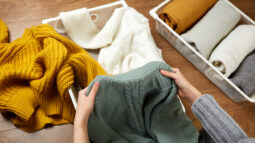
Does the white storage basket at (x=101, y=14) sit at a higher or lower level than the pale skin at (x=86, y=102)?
higher

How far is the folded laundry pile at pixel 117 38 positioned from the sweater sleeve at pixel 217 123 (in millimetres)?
332

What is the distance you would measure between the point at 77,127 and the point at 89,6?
76cm

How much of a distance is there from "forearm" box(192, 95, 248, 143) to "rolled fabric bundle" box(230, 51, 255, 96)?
0.38 metres

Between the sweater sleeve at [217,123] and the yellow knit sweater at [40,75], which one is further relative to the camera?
the yellow knit sweater at [40,75]

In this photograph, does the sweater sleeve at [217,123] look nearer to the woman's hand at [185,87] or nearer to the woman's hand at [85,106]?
the woman's hand at [185,87]

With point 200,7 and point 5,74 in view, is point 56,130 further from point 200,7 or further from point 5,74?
point 200,7

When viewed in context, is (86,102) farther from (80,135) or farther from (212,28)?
(212,28)

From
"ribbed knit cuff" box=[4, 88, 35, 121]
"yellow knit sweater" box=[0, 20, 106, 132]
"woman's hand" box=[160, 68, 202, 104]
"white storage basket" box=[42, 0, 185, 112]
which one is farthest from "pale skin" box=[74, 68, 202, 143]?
"white storage basket" box=[42, 0, 185, 112]

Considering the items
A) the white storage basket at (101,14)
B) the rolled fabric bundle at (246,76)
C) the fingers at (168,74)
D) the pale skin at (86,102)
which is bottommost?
the rolled fabric bundle at (246,76)

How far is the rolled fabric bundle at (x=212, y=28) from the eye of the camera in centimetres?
93

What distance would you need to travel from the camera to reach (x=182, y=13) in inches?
36.9

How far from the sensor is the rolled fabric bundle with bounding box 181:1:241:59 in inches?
36.5

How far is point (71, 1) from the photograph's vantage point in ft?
3.63

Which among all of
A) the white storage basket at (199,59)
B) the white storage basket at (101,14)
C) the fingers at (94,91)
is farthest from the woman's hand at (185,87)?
the white storage basket at (101,14)
